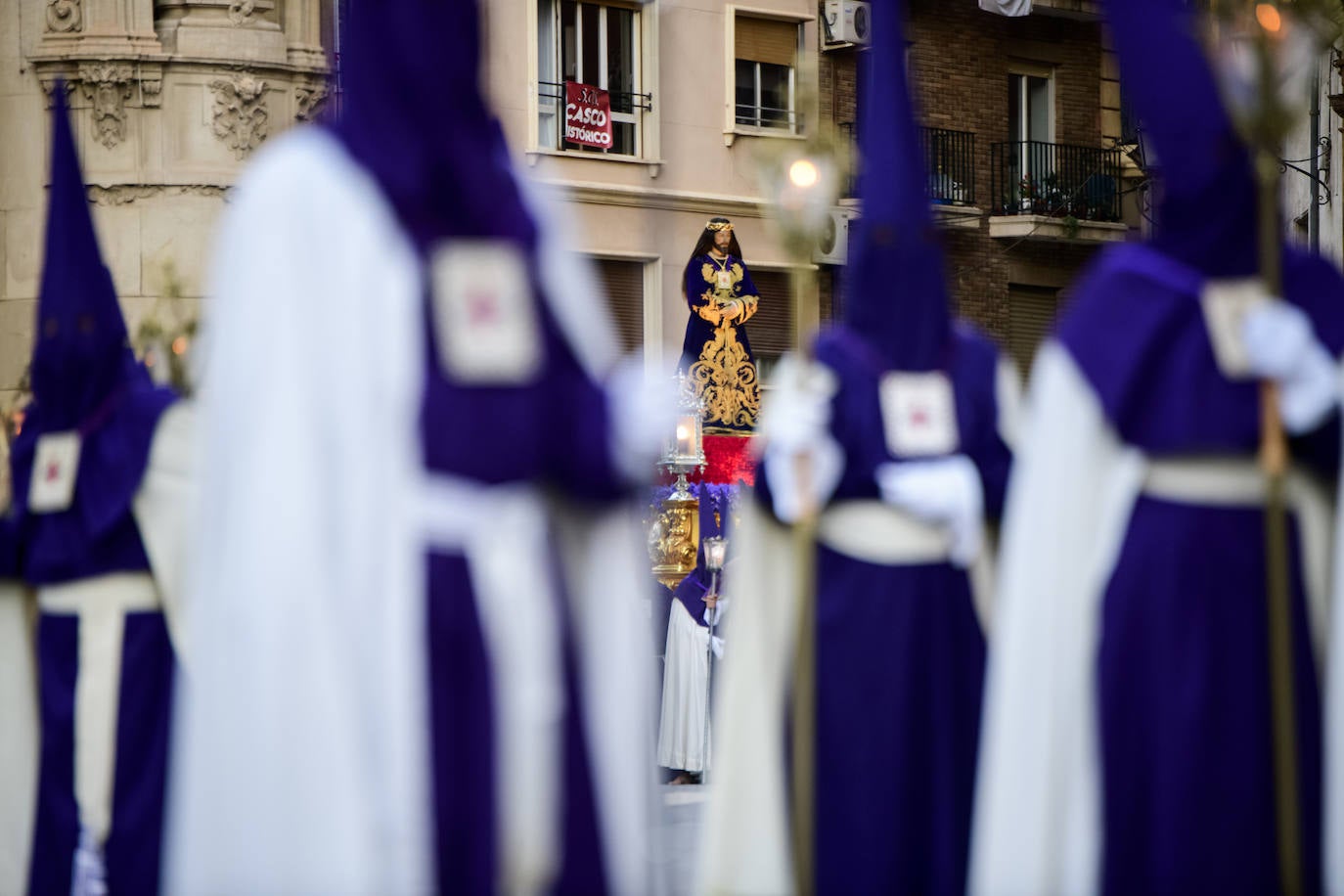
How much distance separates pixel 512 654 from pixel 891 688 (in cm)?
194

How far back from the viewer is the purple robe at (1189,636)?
13.6 feet

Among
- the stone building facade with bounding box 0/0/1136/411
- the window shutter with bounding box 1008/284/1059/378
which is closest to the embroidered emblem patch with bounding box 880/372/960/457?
the stone building facade with bounding box 0/0/1136/411

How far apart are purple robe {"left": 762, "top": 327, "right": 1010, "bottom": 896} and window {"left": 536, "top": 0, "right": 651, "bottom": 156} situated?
1923cm

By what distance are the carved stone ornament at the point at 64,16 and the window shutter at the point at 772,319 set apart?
842 centimetres

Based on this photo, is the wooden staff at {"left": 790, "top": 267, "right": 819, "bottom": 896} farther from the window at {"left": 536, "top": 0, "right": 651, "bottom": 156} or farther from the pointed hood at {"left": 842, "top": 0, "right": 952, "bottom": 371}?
the window at {"left": 536, "top": 0, "right": 651, "bottom": 156}

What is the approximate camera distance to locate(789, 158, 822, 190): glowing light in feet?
17.7

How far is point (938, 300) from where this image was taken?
18.2 feet

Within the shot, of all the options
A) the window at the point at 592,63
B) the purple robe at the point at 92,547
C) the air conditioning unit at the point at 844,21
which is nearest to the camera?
the purple robe at the point at 92,547

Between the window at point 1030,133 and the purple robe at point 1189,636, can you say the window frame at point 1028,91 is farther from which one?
the purple robe at point 1189,636

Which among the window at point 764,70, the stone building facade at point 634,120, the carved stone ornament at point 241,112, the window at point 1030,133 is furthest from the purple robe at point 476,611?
the window at point 1030,133

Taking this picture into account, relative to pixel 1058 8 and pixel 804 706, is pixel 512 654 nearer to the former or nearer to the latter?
pixel 804 706

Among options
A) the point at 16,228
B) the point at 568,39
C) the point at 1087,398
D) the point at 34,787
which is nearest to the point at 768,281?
the point at 568,39

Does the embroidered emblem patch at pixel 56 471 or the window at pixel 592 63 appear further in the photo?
the window at pixel 592 63

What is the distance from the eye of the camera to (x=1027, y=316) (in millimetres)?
28281
